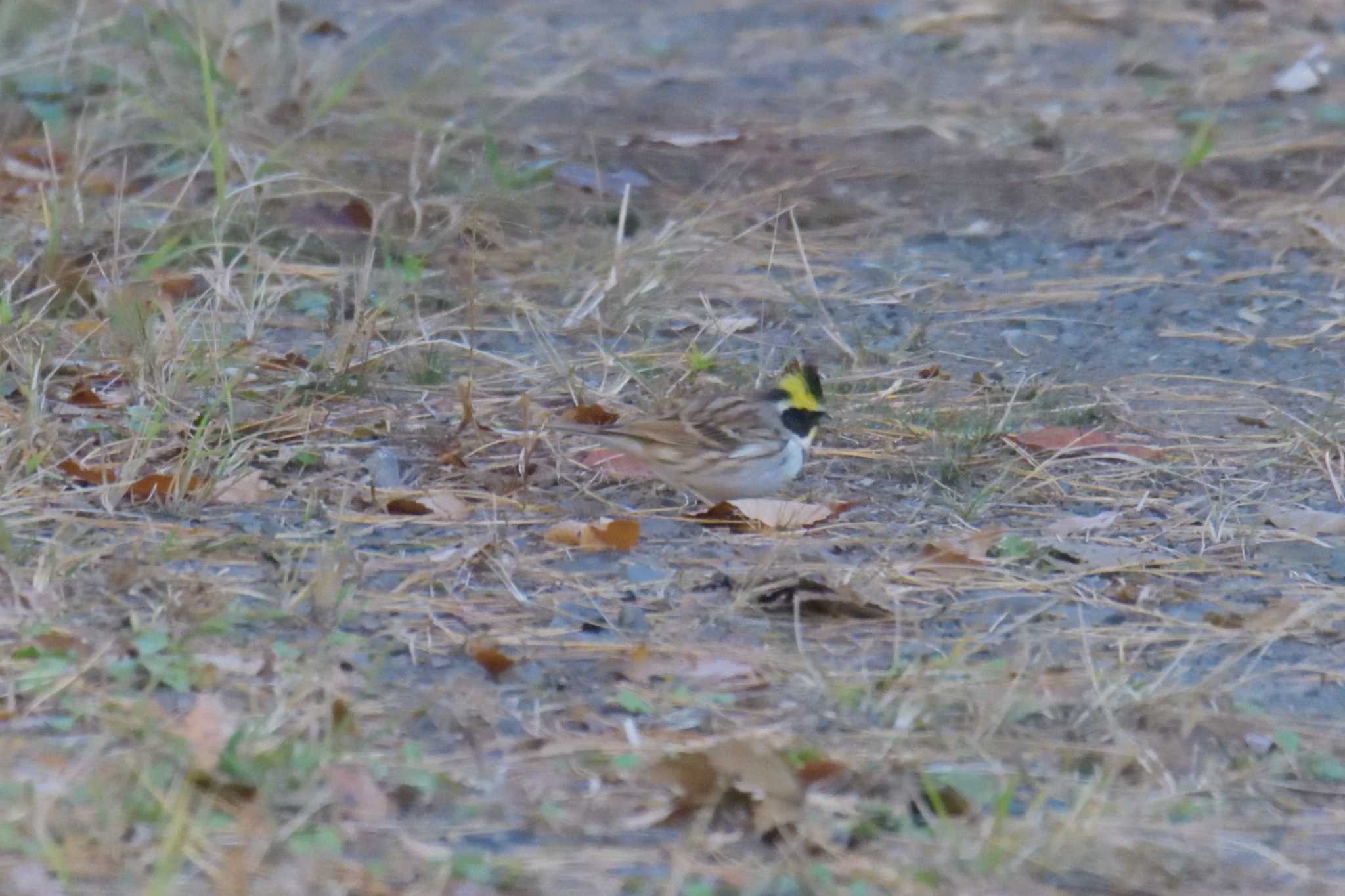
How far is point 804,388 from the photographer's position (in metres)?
5.32

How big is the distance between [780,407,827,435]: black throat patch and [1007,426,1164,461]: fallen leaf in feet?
1.99

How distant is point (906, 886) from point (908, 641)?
117 cm

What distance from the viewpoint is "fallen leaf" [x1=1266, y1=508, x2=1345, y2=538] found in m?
4.98

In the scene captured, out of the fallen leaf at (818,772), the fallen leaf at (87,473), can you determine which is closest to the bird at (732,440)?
the fallen leaf at (87,473)

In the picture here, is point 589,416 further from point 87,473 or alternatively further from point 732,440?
point 87,473

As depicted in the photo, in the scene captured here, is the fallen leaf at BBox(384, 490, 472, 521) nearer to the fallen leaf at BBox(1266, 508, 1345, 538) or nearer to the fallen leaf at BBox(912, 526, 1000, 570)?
the fallen leaf at BBox(912, 526, 1000, 570)

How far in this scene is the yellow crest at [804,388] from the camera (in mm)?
5316

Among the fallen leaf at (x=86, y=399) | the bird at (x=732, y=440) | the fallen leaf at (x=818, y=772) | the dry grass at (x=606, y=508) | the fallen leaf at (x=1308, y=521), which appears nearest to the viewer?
the dry grass at (x=606, y=508)

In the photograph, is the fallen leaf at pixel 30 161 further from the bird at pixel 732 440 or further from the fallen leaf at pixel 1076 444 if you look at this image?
the fallen leaf at pixel 1076 444

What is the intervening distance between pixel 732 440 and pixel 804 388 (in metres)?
0.25

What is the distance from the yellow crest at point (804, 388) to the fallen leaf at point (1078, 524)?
2.47 feet

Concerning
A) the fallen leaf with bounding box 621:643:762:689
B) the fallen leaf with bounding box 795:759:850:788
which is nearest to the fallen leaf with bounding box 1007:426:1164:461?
the fallen leaf with bounding box 621:643:762:689

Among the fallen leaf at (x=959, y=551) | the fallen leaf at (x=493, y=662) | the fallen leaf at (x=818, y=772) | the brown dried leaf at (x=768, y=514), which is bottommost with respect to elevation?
the brown dried leaf at (x=768, y=514)

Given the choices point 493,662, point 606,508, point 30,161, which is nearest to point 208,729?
point 493,662
